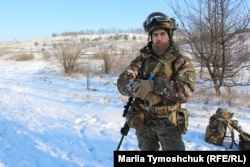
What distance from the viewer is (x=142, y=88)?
10.3 ft

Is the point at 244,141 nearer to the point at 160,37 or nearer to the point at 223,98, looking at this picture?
the point at 160,37

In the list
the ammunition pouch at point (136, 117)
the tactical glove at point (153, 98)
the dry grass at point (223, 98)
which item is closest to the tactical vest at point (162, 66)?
the tactical glove at point (153, 98)

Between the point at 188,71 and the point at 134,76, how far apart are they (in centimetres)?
52

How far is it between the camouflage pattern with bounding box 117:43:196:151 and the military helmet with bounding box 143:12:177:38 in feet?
0.57

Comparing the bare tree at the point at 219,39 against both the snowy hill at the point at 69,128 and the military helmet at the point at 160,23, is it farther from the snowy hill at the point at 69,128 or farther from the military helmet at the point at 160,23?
the military helmet at the point at 160,23

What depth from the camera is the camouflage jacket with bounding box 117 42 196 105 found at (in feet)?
10.2

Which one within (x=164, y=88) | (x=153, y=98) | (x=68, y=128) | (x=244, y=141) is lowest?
(x=68, y=128)

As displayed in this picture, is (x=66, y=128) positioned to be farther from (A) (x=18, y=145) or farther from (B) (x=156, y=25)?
(B) (x=156, y=25)

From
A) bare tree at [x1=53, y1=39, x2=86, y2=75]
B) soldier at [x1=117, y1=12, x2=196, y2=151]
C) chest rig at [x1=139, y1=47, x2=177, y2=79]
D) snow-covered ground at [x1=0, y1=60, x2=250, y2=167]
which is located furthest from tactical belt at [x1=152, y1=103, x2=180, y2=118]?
bare tree at [x1=53, y1=39, x2=86, y2=75]

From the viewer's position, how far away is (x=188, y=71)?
3.18 meters

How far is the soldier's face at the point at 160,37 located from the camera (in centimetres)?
331

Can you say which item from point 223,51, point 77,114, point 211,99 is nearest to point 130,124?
point 77,114

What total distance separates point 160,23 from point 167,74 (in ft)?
1.59

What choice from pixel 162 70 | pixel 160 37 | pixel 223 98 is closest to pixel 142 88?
pixel 162 70
